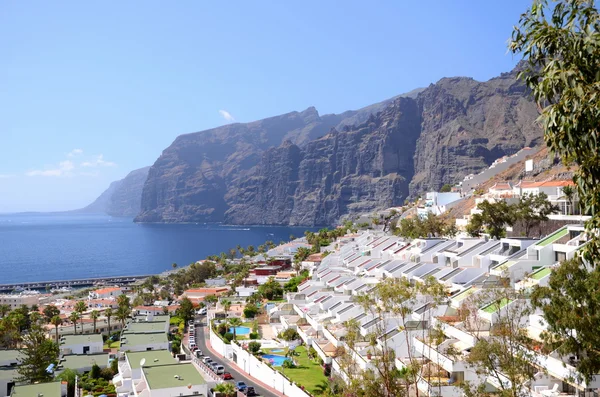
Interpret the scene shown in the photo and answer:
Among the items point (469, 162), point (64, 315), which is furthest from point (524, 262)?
point (469, 162)

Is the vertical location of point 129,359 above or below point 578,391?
below

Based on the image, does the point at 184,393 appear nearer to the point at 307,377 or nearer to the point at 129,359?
the point at 307,377

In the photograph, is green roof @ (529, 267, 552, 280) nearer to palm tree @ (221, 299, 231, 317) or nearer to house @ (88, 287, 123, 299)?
palm tree @ (221, 299, 231, 317)

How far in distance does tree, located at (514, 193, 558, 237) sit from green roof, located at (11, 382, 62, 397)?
2896cm

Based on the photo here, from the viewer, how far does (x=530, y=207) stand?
41.4m

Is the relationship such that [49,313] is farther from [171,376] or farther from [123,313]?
[171,376]

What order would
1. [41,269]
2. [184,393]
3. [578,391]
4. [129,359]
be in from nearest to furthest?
1. [578,391]
2. [184,393]
3. [129,359]
4. [41,269]

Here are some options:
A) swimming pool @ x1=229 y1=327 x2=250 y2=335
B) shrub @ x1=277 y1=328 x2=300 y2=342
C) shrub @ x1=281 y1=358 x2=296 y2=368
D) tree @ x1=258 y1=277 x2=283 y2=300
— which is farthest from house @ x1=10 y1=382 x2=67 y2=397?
tree @ x1=258 y1=277 x2=283 y2=300

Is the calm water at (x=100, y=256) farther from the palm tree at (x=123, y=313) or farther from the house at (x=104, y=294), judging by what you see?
the palm tree at (x=123, y=313)

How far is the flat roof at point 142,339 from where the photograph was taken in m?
38.1

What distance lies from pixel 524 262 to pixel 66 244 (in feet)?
626

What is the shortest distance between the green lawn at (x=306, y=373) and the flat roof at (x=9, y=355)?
18827 mm

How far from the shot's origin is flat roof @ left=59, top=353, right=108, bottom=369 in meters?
36.5

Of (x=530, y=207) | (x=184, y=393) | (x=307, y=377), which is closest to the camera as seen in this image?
(x=184, y=393)
